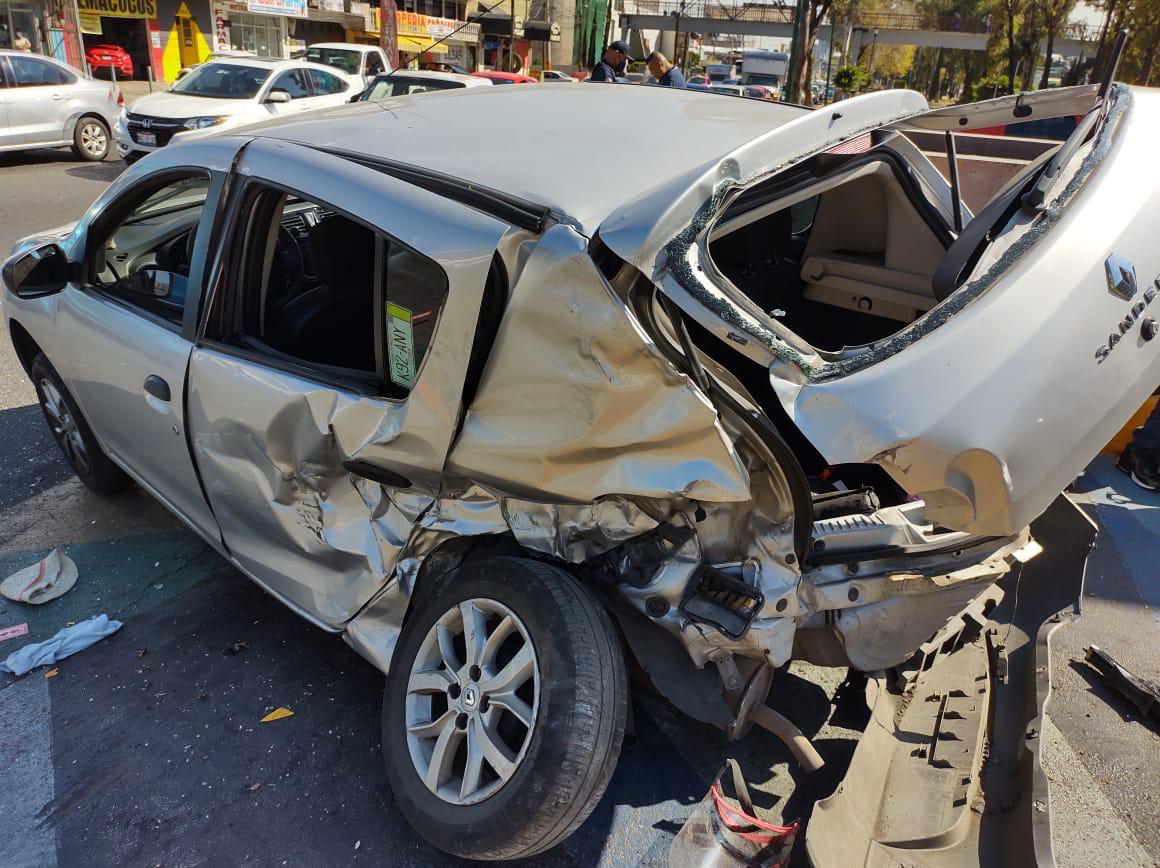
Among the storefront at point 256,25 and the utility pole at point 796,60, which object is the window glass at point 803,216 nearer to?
the utility pole at point 796,60

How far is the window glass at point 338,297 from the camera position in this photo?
235 cm

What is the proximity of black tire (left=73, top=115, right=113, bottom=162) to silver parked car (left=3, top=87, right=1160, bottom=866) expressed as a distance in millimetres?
12625

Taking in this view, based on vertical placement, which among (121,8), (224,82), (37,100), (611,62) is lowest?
(37,100)

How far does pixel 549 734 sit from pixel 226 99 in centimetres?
1343

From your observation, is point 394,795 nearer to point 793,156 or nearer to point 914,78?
point 793,156

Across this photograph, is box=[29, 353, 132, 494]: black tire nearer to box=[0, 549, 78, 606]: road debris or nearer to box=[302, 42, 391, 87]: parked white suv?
box=[0, 549, 78, 606]: road debris

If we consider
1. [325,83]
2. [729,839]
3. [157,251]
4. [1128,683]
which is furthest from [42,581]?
[325,83]

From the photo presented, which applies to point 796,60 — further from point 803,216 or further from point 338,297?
point 338,297

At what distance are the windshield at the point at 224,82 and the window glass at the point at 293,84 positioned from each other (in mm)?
204

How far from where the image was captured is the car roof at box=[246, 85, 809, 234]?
7.43 feet

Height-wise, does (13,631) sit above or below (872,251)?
below

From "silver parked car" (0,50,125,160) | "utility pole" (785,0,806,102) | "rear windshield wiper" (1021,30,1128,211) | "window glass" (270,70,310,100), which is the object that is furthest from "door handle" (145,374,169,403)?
"utility pole" (785,0,806,102)

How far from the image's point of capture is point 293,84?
45.6 feet

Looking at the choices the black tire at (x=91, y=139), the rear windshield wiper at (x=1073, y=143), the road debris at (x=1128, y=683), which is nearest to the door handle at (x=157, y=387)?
the rear windshield wiper at (x=1073, y=143)
